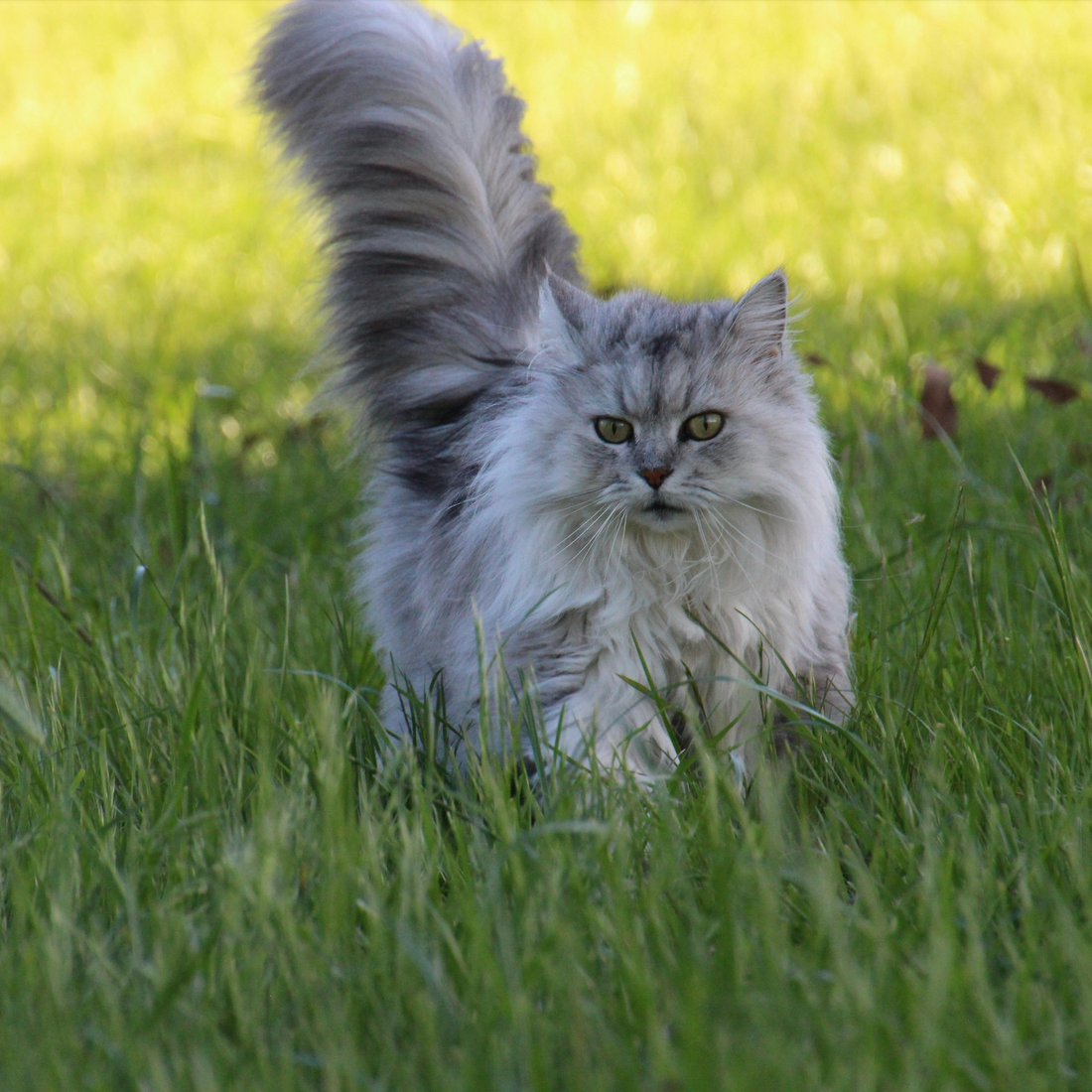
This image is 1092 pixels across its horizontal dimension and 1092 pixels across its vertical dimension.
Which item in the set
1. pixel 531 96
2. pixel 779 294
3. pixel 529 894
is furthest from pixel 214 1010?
pixel 531 96

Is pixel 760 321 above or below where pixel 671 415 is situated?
above

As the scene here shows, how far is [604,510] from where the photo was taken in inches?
95.7

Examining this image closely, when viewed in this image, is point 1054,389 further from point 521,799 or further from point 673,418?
point 521,799

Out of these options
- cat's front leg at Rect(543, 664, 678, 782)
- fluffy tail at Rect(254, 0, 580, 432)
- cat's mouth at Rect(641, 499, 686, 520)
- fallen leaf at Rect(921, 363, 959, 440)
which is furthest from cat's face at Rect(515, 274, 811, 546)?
fallen leaf at Rect(921, 363, 959, 440)

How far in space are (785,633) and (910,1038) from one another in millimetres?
1098

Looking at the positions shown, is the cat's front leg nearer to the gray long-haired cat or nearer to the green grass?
the gray long-haired cat

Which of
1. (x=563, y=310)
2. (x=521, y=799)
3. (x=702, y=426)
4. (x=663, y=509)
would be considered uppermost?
(x=563, y=310)

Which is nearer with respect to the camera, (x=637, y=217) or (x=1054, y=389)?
(x=1054, y=389)

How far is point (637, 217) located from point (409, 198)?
4393mm

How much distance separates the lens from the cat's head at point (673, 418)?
2420mm

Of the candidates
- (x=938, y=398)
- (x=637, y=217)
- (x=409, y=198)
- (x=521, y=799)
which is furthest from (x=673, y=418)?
(x=637, y=217)

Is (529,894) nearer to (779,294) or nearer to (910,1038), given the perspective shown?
(910,1038)

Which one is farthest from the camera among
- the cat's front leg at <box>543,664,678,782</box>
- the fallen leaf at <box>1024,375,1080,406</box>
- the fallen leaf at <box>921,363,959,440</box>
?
the fallen leaf at <box>921,363,959,440</box>

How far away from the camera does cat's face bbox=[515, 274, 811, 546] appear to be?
7.94ft
